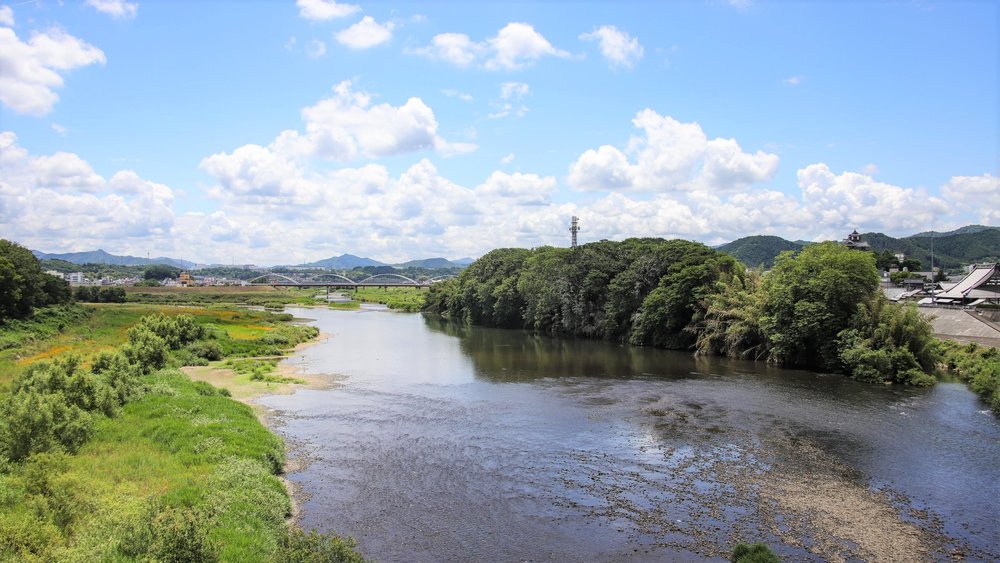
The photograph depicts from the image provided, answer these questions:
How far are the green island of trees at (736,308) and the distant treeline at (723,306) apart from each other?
0.33 feet

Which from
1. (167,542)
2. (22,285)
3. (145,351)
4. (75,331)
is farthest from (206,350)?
(167,542)

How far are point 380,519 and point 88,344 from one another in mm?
43287

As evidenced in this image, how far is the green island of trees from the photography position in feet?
141

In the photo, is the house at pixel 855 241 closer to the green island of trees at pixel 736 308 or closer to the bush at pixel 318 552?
the green island of trees at pixel 736 308

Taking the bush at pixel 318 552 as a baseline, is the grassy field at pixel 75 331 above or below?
above

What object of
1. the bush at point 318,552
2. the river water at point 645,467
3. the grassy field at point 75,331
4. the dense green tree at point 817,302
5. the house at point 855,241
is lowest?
the river water at point 645,467

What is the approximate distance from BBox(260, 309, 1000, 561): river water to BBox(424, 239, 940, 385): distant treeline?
3.67 metres

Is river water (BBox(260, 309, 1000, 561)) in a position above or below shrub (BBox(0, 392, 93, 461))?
below

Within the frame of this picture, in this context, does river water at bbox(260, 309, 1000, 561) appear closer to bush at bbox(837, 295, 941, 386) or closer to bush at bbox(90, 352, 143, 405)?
bush at bbox(837, 295, 941, 386)

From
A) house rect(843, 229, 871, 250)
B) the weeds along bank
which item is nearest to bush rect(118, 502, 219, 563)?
the weeds along bank

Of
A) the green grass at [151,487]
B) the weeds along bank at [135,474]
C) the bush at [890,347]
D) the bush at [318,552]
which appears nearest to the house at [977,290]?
the bush at [890,347]

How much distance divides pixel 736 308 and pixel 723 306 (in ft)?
4.33

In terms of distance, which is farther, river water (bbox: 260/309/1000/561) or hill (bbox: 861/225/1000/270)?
hill (bbox: 861/225/1000/270)

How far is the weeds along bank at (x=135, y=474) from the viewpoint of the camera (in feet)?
40.9
